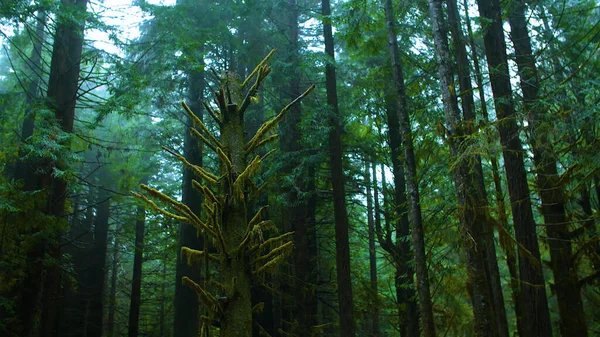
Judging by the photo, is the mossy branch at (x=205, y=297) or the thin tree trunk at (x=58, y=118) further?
the thin tree trunk at (x=58, y=118)

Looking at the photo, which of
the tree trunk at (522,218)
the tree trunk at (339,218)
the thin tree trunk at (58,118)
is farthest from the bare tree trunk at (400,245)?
the thin tree trunk at (58,118)

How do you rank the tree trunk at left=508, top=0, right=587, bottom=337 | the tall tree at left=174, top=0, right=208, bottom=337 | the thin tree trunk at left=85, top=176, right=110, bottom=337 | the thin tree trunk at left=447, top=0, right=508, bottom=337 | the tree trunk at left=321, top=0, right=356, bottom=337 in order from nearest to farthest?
the thin tree trunk at left=447, top=0, right=508, bottom=337 → the tree trunk at left=508, top=0, right=587, bottom=337 → the tree trunk at left=321, top=0, right=356, bottom=337 → the tall tree at left=174, top=0, right=208, bottom=337 → the thin tree trunk at left=85, top=176, right=110, bottom=337

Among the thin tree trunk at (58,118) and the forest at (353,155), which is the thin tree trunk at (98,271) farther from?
the thin tree trunk at (58,118)

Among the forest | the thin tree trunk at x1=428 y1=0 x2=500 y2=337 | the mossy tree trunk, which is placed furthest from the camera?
the thin tree trunk at x1=428 y1=0 x2=500 y2=337

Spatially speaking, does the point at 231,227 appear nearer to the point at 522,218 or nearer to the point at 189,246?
the point at 522,218

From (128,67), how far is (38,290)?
6.29 metres

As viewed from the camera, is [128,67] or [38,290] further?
[128,67]

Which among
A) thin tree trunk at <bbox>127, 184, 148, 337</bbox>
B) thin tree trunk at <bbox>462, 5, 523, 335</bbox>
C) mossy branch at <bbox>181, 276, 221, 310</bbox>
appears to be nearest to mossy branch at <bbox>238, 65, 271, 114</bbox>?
mossy branch at <bbox>181, 276, 221, 310</bbox>

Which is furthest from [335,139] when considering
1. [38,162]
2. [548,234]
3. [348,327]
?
[38,162]

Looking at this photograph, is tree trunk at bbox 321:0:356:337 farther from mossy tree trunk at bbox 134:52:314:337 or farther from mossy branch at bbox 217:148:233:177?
mossy branch at bbox 217:148:233:177

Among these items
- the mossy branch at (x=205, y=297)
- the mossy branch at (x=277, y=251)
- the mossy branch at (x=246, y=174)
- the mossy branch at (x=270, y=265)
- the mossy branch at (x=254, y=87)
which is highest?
the mossy branch at (x=254, y=87)

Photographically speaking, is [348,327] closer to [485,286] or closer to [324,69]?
[485,286]

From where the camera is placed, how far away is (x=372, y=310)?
626 inches

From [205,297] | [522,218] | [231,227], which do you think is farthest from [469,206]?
[205,297]
